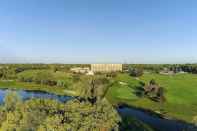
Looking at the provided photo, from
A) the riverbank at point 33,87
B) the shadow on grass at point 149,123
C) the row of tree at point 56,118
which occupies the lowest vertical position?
the shadow on grass at point 149,123

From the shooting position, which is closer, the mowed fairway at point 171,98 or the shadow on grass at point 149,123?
the shadow on grass at point 149,123

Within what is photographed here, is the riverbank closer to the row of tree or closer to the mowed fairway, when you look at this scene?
the mowed fairway

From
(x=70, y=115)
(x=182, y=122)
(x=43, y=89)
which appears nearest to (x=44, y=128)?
(x=70, y=115)

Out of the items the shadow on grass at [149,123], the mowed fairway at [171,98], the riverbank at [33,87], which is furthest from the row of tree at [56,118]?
the riverbank at [33,87]

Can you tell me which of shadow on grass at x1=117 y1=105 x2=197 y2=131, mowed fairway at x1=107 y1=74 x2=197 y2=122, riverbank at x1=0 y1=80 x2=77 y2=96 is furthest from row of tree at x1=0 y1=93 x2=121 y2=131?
riverbank at x1=0 y1=80 x2=77 y2=96

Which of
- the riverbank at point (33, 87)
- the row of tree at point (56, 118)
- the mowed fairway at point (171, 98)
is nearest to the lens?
the row of tree at point (56, 118)

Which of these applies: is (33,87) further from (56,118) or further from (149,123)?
(56,118)

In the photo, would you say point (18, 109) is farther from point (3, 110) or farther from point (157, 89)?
point (157, 89)

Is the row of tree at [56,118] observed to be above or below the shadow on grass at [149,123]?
above

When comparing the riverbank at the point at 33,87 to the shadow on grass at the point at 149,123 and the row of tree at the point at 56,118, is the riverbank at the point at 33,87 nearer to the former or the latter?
the shadow on grass at the point at 149,123
